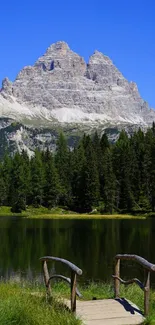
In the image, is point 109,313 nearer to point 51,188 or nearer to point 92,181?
point 92,181

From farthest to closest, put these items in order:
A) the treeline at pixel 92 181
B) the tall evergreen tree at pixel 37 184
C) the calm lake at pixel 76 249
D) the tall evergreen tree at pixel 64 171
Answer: the tall evergreen tree at pixel 64 171
the tall evergreen tree at pixel 37 184
the treeline at pixel 92 181
the calm lake at pixel 76 249

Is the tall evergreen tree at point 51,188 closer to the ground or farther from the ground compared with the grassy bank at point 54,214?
farther from the ground

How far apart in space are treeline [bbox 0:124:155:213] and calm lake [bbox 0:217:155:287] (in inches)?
1843

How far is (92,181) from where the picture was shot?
419 feet

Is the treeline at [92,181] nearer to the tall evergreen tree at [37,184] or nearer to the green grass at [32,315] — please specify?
the tall evergreen tree at [37,184]

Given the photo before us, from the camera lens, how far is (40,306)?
47.6 ft

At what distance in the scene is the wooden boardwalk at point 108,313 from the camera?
1361 cm

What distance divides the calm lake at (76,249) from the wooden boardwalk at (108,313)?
19787 millimetres

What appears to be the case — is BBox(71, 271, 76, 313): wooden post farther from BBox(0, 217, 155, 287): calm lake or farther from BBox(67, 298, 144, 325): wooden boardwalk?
BBox(0, 217, 155, 287): calm lake

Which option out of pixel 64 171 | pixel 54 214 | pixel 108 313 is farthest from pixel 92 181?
pixel 108 313

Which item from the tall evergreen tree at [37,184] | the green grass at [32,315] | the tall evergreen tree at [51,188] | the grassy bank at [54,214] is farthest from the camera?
the tall evergreen tree at [37,184]

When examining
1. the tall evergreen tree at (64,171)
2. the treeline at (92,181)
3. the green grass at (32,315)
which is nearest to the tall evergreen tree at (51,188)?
the treeline at (92,181)

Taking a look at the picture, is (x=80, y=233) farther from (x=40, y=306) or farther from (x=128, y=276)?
(x=40, y=306)

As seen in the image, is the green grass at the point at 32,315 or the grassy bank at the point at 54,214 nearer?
the green grass at the point at 32,315
